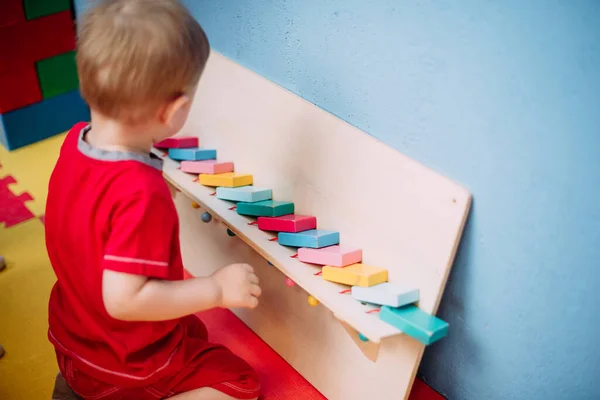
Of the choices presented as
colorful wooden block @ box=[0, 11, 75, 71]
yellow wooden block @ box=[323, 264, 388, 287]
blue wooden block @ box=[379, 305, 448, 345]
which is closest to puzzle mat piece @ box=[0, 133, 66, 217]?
colorful wooden block @ box=[0, 11, 75, 71]

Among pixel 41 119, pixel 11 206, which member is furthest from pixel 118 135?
pixel 41 119

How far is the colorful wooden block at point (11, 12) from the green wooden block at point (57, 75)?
0.14m

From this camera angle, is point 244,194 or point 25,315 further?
point 25,315

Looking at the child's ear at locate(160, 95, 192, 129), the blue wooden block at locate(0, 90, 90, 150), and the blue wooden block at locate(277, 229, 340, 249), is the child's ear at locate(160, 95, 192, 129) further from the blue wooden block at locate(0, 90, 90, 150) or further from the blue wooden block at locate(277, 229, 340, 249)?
the blue wooden block at locate(0, 90, 90, 150)

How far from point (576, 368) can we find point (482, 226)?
9.8 inches

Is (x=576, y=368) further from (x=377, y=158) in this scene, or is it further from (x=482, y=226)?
(x=377, y=158)

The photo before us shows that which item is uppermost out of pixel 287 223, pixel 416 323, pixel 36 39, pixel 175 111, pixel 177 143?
pixel 36 39

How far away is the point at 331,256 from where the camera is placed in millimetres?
1032

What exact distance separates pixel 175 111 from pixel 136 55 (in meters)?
0.10

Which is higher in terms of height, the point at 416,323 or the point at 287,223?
the point at 287,223

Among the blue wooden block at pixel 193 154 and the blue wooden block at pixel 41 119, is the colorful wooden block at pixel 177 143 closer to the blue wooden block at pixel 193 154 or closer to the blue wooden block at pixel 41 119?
the blue wooden block at pixel 193 154

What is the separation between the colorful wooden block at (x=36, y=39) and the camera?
1.80m

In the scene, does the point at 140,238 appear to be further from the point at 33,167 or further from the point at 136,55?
the point at 33,167

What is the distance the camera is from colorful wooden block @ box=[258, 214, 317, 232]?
1.10 metres
